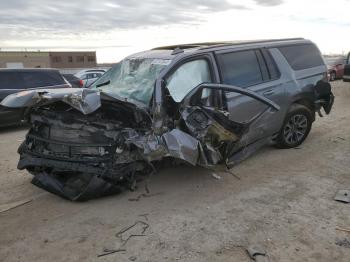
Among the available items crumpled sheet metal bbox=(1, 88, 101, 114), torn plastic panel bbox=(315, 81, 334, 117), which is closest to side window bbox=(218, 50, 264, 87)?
torn plastic panel bbox=(315, 81, 334, 117)

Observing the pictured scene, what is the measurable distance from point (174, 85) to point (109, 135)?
1.15m

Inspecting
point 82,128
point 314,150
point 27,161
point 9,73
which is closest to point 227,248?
point 82,128

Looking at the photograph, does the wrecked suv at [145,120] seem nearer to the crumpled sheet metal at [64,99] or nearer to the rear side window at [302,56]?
the crumpled sheet metal at [64,99]

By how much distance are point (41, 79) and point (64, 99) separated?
22.2 feet

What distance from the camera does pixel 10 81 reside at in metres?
10.3

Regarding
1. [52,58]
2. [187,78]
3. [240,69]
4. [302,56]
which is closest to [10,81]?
[187,78]

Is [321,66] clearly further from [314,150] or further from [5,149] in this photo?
[5,149]

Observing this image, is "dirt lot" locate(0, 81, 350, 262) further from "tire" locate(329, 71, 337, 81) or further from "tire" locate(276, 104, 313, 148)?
"tire" locate(329, 71, 337, 81)

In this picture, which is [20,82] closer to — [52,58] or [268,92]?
[268,92]

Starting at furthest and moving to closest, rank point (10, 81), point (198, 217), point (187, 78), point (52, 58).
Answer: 1. point (52, 58)
2. point (10, 81)
3. point (187, 78)
4. point (198, 217)

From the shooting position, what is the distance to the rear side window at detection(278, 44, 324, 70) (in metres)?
6.78

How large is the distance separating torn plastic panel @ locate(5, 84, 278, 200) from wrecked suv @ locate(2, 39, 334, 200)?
0.5 inches

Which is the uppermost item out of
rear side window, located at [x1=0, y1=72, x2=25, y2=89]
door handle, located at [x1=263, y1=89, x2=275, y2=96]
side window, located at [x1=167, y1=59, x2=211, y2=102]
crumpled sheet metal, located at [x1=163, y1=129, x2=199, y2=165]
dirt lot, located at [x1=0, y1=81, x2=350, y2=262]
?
side window, located at [x1=167, y1=59, x2=211, y2=102]

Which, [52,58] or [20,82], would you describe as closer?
[20,82]
